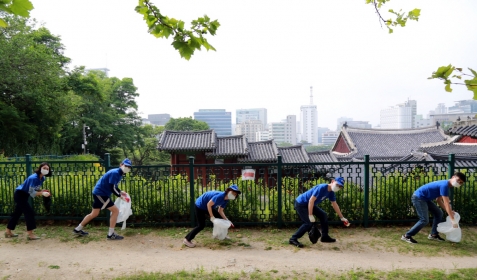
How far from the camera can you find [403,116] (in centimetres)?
14138

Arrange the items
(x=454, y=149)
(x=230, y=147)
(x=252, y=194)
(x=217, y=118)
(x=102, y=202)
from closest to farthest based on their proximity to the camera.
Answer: (x=102, y=202) → (x=252, y=194) → (x=454, y=149) → (x=230, y=147) → (x=217, y=118)

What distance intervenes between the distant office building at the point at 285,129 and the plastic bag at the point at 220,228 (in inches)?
4995

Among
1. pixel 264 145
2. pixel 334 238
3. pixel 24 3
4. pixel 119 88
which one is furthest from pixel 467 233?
pixel 119 88

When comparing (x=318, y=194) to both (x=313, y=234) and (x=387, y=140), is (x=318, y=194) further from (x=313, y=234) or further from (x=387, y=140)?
(x=387, y=140)

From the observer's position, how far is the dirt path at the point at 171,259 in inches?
186

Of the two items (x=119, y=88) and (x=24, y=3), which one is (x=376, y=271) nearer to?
(x=24, y=3)

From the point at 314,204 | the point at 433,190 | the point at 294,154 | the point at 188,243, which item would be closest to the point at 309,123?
the point at 294,154

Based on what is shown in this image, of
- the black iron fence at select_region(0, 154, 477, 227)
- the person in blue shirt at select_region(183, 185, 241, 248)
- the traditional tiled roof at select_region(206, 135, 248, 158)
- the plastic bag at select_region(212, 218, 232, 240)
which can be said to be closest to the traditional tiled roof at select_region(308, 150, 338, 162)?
the traditional tiled roof at select_region(206, 135, 248, 158)

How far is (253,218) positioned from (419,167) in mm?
3729

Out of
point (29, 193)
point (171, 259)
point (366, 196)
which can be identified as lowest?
point (171, 259)

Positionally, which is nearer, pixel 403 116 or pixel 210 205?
pixel 210 205

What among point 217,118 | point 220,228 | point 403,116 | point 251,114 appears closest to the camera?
point 220,228

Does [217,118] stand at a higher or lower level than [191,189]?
higher

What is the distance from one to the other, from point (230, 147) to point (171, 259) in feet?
59.7
